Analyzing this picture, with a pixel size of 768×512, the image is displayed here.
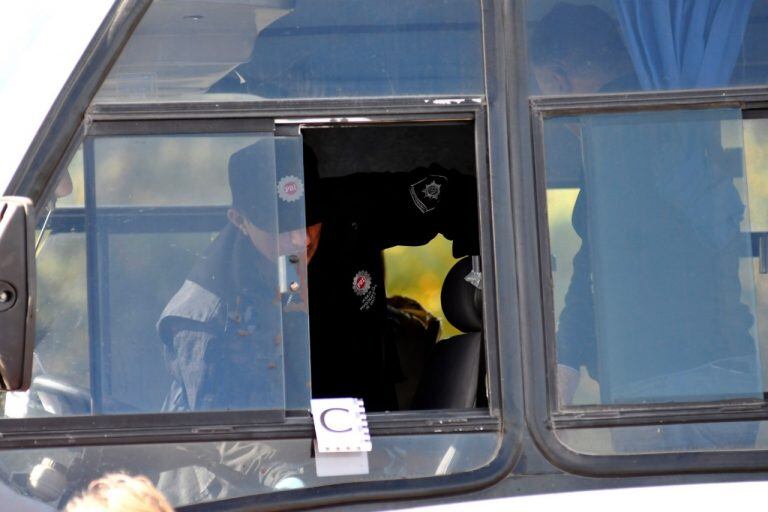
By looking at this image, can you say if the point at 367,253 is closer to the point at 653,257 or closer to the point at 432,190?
the point at 432,190

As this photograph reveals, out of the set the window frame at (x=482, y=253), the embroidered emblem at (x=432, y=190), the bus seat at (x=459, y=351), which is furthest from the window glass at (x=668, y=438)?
the embroidered emblem at (x=432, y=190)

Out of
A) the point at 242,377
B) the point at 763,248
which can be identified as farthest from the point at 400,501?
the point at 763,248

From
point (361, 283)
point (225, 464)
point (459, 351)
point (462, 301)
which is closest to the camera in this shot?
point (225, 464)

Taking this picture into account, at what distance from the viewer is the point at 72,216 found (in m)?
2.27

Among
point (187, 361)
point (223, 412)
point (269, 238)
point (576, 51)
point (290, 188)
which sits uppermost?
point (576, 51)

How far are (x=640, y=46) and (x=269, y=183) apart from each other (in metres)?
0.86

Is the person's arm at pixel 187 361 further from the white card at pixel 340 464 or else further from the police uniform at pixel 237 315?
the white card at pixel 340 464

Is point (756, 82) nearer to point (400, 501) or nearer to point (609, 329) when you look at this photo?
point (609, 329)

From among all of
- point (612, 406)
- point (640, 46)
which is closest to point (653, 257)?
point (612, 406)

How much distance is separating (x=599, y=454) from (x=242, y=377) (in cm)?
74

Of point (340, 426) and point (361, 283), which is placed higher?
point (361, 283)

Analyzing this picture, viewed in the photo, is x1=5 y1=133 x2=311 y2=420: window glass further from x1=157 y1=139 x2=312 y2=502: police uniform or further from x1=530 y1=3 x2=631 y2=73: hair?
x1=530 y1=3 x2=631 y2=73: hair

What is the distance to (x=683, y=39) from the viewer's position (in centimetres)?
249

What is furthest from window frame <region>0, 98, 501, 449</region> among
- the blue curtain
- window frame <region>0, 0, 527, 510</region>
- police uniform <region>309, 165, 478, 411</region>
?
police uniform <region>309, 165, 478, 411</region>
